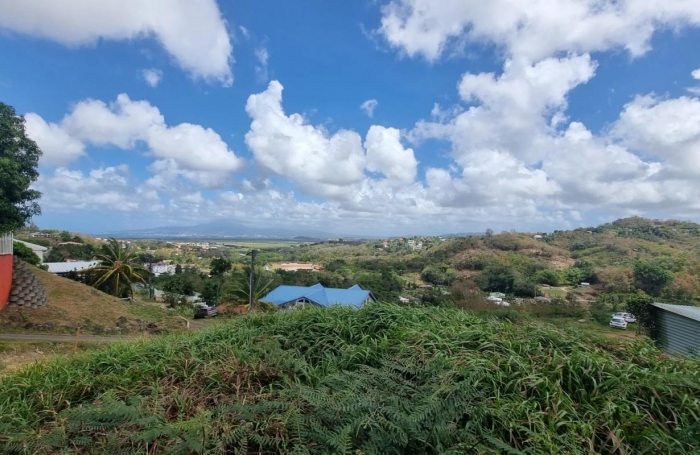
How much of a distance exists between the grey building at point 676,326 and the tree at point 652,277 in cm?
2264

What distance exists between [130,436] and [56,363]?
2731 millimetres

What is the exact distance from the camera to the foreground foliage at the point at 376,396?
202cm

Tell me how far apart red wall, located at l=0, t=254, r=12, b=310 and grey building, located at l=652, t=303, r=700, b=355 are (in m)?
17.9

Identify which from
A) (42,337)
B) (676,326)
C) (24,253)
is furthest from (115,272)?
(676,326)

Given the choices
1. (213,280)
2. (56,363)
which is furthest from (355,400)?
(213,280)

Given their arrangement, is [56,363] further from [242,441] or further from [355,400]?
[355,400]

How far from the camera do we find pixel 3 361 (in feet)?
25.1

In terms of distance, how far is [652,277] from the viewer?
2703 centimetres

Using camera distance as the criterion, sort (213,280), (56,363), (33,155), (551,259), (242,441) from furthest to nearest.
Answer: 1. (551,259)
2. (213,280)
3. (33,155)
4. (56,363)
5. (242,441)

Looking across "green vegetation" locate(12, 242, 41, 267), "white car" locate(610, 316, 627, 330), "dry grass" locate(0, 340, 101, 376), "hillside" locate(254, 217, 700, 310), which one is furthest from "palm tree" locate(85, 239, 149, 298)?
"white car" locate(610, 316, 627, 330)

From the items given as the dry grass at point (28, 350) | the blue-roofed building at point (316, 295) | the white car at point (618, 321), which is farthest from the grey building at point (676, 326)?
the blue-roofed building at point (316, 295)

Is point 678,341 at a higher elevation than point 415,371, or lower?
lower

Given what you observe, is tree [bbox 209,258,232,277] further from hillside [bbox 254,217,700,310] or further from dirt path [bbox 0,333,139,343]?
dirt path [bbox 0,333,139,343]

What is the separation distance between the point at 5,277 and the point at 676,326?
18.8 metres
